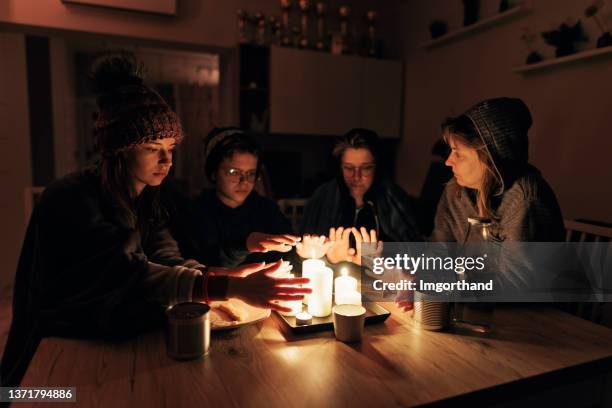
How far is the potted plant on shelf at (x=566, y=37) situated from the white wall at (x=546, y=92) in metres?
0.04

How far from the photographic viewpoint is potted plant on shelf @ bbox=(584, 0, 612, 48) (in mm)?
1914

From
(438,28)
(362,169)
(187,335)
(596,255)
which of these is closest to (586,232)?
(596,255)

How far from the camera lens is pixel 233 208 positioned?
5.77 feet

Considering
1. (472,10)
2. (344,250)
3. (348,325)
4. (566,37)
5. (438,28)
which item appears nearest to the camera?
(348,325)

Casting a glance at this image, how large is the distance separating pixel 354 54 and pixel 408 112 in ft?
2.26

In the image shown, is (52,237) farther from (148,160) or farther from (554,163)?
(554,163)

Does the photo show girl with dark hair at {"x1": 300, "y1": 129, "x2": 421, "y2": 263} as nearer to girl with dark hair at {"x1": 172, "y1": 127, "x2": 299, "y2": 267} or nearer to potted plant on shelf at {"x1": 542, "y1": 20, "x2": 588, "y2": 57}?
girl with dark hair at {"x1": 172, "y1": 127, "x2": 299, "y2": 267}

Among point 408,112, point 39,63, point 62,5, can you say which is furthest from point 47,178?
point 408,112

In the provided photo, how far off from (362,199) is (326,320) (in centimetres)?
109

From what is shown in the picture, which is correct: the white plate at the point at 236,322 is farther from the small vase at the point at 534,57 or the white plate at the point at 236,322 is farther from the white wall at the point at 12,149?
the white wall at the point at 12,149

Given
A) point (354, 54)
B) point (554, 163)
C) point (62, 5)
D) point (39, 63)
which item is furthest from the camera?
point (39, 63)

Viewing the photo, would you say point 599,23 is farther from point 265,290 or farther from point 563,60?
point 265,290

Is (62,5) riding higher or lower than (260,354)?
higher

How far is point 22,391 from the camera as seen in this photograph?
70 centimetres
